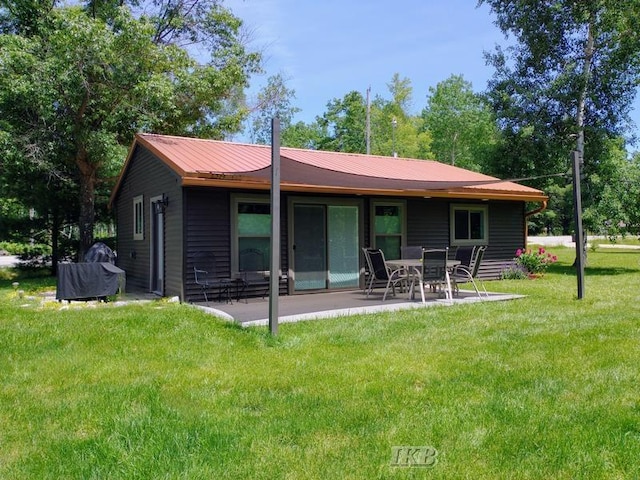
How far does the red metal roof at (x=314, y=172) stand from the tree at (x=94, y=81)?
5.67ft

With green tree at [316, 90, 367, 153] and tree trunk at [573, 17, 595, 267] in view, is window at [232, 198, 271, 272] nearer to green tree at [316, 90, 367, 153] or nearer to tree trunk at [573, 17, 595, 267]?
tree trunk at [573, 17, 595, 267]

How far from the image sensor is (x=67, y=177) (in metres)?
13.4

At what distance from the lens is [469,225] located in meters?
11.4

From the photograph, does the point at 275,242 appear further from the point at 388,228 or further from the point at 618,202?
the point at 618,202

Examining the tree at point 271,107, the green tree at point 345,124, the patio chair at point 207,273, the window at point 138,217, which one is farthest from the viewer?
the green tree at point 345,124

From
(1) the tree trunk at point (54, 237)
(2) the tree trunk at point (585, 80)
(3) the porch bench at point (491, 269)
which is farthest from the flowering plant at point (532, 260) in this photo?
(1) the tree trunk at point (54, 237)

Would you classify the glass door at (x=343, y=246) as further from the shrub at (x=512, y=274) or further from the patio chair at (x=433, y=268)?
the shrub at (x=512, y=274)

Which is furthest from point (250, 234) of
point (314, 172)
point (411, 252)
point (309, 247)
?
point (411, 252)

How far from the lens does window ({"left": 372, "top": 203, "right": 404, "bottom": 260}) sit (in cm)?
1000

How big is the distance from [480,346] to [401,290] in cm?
438

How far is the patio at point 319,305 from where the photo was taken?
6383 millimetres

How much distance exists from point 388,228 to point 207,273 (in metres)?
3.84

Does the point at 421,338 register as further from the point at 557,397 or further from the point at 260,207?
the point at 260,207

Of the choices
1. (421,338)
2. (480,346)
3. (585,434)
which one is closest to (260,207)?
(421,338)
